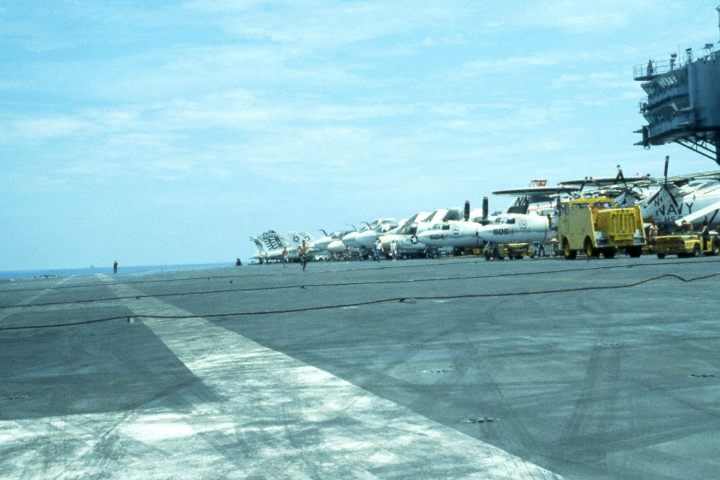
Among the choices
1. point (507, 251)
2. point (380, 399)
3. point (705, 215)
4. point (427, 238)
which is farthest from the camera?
point (427, 238)

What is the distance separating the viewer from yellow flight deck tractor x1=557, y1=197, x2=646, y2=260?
46875 mm

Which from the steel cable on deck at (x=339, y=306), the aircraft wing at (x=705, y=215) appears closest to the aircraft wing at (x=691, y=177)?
the aircraft wing at (x=705, y=215)

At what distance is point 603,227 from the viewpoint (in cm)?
4747

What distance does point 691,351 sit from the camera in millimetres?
9766

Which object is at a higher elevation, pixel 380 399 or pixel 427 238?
pixel 427 238

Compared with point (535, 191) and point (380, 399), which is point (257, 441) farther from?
point (535, 191)

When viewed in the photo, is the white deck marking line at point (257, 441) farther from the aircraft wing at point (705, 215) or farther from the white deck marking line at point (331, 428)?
the aircraft wing at point (705, 215)

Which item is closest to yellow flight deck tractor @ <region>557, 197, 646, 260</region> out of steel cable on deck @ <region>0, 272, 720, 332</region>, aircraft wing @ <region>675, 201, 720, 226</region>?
aircraft wing @ <region>675, 201, 720, 226</region>

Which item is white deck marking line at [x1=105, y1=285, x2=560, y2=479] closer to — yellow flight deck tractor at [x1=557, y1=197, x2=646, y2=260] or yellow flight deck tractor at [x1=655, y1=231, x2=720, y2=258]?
yellow flight deck tractor at [x1=557, y1=197, x2=646, y2=260]

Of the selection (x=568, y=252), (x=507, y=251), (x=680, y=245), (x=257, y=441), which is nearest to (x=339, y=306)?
(x=257, y=441)

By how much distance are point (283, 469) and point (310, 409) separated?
2.02 meters

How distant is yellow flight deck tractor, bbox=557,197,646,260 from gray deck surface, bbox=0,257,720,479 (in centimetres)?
3214

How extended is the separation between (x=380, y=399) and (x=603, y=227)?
138ft

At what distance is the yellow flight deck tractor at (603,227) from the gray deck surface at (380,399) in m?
32.1
